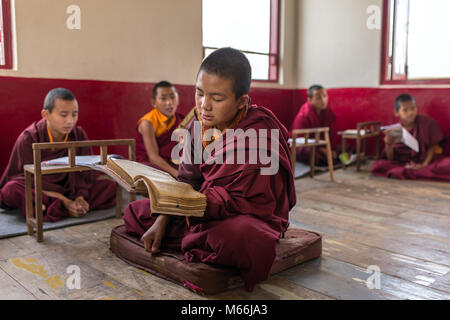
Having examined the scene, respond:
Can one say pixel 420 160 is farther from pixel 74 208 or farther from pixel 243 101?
pixel 74 208

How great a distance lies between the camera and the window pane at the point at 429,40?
5.24 m

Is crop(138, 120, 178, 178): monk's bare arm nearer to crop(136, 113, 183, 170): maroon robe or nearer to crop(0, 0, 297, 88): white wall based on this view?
crop(136, 113, 183, 170): maroon robe

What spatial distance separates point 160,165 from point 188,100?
4.71 ft

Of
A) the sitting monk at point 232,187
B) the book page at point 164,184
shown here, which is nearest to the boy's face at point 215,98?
the sitting monk at point 232,187

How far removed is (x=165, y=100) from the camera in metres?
3.80

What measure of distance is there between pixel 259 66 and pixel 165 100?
8.84 ft

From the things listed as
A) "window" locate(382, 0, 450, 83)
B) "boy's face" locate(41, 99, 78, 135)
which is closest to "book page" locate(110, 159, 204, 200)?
"boy's face" locate(41, 99, 78, 135)

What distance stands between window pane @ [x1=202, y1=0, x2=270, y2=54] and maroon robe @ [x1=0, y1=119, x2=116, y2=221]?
265 cm

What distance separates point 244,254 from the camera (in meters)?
1.74

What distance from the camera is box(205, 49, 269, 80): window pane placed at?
5.98m

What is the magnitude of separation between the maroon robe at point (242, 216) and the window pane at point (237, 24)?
3625mm
